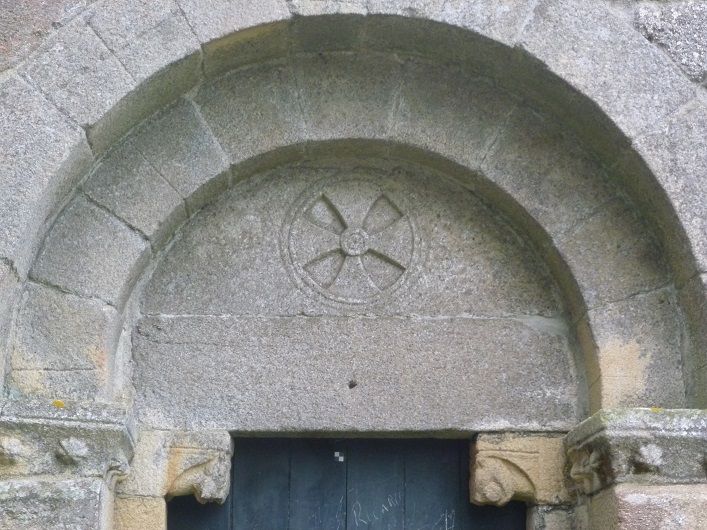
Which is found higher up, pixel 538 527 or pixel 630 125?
pixel 630 125

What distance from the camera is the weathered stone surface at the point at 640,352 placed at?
3.36 meters

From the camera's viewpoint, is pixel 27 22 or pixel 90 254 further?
pixel 90 254

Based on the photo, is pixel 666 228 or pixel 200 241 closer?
pixel 666 228

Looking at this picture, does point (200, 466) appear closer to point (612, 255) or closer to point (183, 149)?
point (183, 149)

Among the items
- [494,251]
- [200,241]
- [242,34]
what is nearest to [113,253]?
[200,241]

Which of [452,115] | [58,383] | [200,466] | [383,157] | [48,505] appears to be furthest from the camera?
[383,157]

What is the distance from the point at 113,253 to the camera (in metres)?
3.39

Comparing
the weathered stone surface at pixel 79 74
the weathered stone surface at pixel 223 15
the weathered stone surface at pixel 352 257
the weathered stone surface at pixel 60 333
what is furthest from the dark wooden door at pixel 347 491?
the weathered stone surface at pixel 223 15

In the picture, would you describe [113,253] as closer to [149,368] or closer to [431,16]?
[149,368]

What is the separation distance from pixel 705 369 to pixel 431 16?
53.9 inches

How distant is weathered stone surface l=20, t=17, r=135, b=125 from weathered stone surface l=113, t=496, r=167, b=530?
1.20 metres

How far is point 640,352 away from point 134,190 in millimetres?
1705

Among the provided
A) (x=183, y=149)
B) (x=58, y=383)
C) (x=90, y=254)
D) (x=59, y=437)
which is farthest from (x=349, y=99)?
(x=59, y=437)

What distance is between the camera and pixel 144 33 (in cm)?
323
